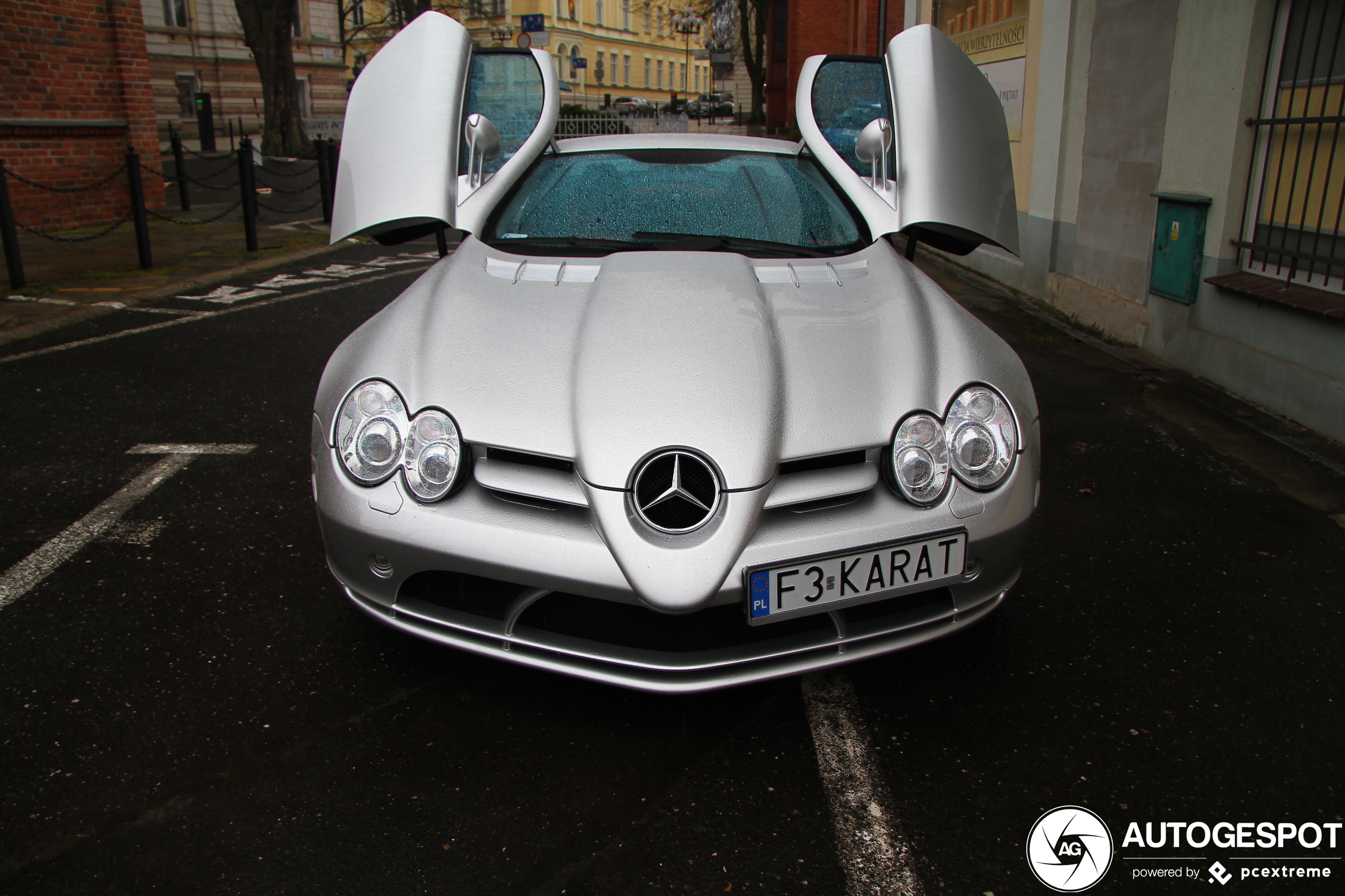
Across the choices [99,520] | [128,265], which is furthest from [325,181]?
[99,520]

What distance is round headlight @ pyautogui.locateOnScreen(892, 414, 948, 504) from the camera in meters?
2.28

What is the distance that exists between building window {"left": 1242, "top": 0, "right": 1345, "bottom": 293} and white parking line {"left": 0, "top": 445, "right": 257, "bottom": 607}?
17.5 ft

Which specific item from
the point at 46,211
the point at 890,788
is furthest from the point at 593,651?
the point at 46,211

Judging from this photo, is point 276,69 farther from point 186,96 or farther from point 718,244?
point 718,244

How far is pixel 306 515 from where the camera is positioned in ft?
12.1

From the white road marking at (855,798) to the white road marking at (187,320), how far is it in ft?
18.4

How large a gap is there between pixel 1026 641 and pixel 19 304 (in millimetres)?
7597

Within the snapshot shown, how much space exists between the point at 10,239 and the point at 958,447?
26.2 ft

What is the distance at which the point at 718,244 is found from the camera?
10.5 feet

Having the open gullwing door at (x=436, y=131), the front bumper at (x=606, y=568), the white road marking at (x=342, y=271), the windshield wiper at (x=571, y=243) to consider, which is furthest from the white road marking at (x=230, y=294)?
the front bumper at (x=606, y=568)

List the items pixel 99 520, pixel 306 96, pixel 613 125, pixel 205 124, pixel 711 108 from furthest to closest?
pixel 711 108
pixel 306 96
pixel 613 125
pixel 205 124
pixel 99 520

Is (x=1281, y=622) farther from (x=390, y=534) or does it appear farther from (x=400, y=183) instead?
(x=400, y=183)

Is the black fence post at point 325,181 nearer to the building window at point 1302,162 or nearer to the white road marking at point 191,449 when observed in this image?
the white road marking at point 191,449

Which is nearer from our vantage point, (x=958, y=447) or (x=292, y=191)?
(x=958, y=447)
